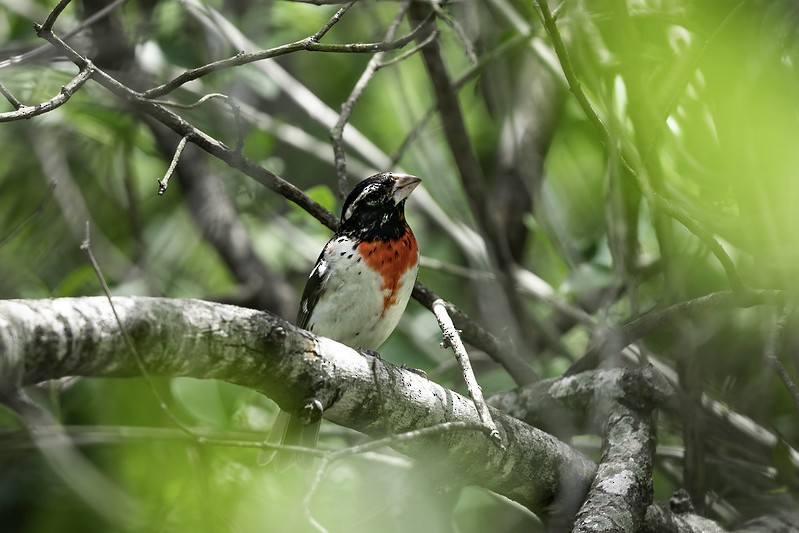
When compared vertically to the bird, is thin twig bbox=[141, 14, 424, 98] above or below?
above

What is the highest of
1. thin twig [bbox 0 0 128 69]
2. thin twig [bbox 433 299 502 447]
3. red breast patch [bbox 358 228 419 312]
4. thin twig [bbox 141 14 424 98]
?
thin twig [bbox 0 0 128 69]

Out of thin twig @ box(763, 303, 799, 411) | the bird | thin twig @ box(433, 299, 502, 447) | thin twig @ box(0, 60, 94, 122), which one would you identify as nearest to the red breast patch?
the bird

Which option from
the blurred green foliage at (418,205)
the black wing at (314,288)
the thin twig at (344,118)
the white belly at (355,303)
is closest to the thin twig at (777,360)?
the blurred green foliage at (418,205)

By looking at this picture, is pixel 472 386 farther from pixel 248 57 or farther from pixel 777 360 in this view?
pixel 248 57

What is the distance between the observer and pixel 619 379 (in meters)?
3.55

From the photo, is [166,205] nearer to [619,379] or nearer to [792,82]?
[619,379]

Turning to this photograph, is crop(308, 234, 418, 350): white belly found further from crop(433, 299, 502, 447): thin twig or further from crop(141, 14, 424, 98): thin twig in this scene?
crop(141, 14, 424, 98): thin twig

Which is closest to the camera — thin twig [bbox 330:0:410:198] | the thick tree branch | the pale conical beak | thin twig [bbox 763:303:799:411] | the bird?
the thick tree branch

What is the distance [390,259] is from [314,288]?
40 cm

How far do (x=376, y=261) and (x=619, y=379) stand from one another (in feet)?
3.95

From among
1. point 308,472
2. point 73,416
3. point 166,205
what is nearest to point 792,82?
point 308,472

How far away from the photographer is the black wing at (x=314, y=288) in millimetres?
4266

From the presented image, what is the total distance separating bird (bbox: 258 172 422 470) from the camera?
4121 millimetres

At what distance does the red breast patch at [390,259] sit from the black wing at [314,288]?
0.19 m
